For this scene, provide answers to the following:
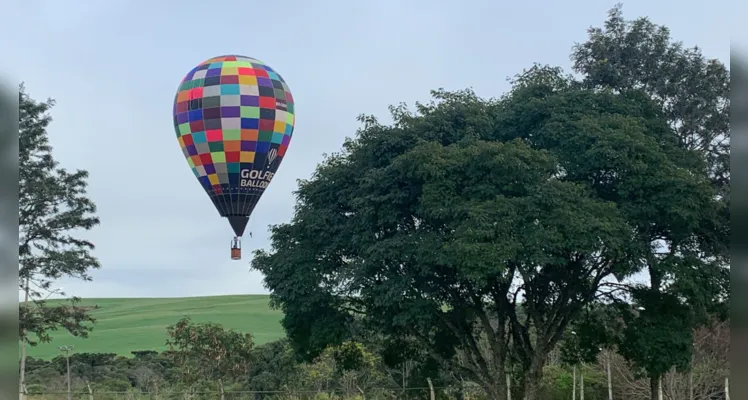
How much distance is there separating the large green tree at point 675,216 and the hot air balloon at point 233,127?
8.57 metres

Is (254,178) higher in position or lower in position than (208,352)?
higher

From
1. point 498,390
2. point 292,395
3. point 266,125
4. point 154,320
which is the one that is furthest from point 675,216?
point 154,320

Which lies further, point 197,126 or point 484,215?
point 197,126

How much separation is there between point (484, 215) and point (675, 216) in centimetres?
406

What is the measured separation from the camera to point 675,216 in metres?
16.4

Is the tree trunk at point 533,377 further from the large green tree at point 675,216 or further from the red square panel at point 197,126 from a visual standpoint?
the red square panel at point 197,126

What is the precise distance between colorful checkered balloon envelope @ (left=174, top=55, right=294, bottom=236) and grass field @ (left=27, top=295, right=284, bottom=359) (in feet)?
86.1

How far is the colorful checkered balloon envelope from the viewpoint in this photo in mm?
22641

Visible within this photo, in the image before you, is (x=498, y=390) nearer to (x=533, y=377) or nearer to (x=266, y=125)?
(x=533, y=377)

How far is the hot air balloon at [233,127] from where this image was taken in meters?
22.6

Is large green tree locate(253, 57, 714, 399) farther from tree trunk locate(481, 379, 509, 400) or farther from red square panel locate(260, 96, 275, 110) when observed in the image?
red square panel locate(260, 96, 275, 110)

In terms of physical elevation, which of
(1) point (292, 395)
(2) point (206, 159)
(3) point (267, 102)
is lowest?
(1) point (292, 395)

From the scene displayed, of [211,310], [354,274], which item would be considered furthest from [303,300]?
[211,310]

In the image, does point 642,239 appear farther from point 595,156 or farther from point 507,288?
point 507,288
